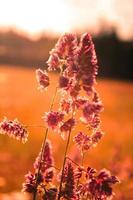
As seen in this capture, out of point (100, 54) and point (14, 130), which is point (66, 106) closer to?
point (14, 130)

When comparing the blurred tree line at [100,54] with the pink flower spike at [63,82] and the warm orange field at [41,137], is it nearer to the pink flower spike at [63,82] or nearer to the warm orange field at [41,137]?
the warm orange field at [41,137]

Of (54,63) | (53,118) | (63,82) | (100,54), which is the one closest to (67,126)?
(53,118)

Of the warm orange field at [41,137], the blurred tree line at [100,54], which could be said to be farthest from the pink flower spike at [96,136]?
the blurred tree line at [100,54]

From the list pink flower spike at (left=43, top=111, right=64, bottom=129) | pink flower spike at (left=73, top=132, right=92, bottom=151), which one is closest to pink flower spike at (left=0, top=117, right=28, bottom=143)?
pink flower spike at (left=43, top=111, right=64, bottom=129)

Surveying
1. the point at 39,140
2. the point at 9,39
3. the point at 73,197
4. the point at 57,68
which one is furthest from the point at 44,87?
the point at 9,39

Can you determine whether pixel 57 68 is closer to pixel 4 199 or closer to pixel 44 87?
pixel 44 87
